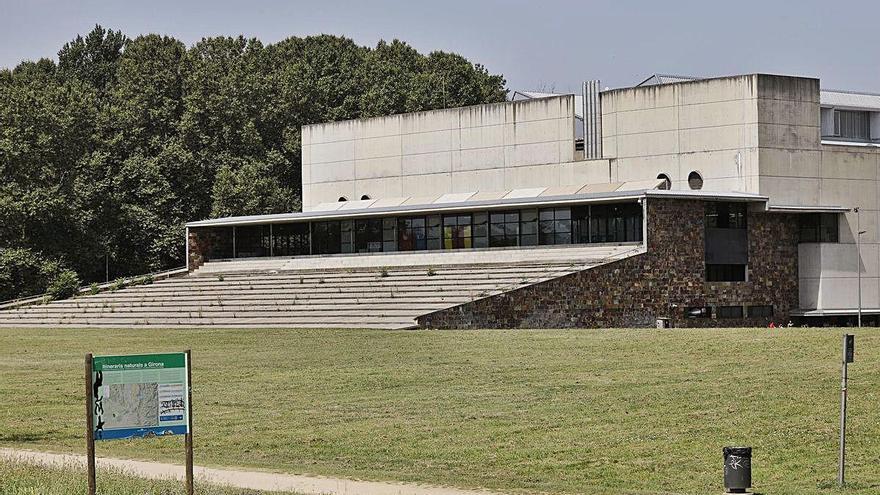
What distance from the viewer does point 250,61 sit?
111812 millimetres

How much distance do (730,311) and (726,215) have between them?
171 inches

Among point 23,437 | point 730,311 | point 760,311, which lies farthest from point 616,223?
point 23,437

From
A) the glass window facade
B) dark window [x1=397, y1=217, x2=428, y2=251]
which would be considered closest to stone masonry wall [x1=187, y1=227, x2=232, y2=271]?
the glass window facade

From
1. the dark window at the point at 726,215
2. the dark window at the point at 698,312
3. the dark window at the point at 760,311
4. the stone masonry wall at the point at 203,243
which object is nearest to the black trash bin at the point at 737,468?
the dark window at the point at 698,312

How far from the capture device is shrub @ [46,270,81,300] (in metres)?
81.1

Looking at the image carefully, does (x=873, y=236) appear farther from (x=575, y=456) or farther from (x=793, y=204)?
(x=575, y=456)

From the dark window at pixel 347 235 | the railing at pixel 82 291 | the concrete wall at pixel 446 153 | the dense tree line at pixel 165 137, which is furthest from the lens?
the dense tree line at pixel 165 137

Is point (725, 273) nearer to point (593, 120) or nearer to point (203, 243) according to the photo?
point (593, 120)

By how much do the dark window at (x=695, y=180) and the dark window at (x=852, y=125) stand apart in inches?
383

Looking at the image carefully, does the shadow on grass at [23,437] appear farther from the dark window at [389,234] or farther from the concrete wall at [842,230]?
the concrete wall at [842,230]

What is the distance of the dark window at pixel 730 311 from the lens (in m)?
64.4

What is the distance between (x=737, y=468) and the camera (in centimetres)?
1922

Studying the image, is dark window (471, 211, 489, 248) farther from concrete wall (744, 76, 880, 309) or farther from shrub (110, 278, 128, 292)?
shrub (110, 278, 128, 292)

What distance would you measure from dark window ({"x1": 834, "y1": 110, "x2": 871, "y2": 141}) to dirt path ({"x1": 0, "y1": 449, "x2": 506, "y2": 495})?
58.6m
